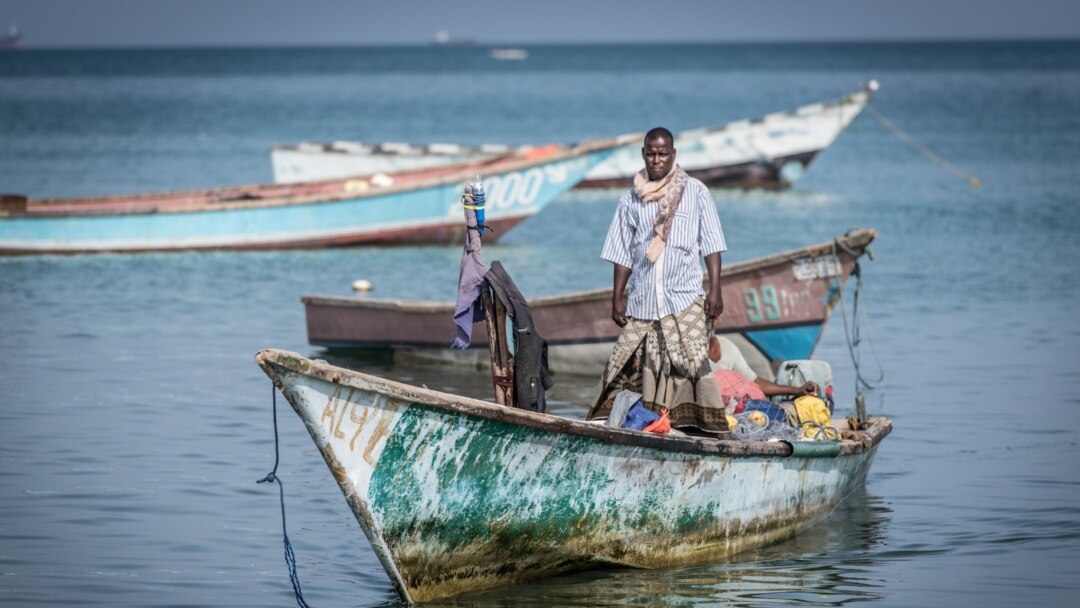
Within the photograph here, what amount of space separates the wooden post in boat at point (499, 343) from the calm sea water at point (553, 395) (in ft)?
3.04

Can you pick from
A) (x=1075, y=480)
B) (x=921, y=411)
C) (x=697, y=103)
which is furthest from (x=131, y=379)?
(x=697, y=103)

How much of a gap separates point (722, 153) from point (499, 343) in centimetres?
2054

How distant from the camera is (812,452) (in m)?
7.68

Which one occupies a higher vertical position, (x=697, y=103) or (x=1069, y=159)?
(x=697, y=103)

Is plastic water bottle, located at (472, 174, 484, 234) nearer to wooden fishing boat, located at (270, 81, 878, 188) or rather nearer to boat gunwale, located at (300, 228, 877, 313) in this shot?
boat gunwale, located at (300, 228, 877, 313)

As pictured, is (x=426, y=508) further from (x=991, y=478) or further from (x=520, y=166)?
(x=520, y=166)

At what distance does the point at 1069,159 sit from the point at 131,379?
84.2 ft

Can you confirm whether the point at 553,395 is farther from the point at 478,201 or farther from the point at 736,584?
the point at 478,201

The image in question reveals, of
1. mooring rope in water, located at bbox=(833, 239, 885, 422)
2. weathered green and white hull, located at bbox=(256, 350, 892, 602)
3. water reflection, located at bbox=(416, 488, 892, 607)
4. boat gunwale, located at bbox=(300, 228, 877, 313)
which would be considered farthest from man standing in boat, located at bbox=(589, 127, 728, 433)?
boat gunwale, located at bbox=(300, 228, 877, 313)

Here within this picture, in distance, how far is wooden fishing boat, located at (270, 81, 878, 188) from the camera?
25.8 m

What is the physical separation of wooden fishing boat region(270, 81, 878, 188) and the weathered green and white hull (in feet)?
61.5

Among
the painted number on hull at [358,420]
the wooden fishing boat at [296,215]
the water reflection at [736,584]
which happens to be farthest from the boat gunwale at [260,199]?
the painted number on hull at [358,420]

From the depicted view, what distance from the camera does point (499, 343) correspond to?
7.11m

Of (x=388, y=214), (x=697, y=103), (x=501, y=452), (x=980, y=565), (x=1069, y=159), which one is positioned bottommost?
(x=980, y=565)
